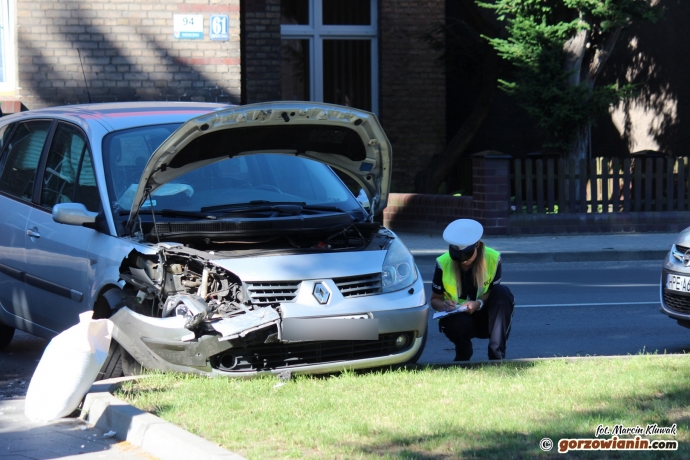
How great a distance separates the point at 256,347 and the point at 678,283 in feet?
11.6

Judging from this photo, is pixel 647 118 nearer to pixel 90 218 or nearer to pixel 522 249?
pixel 522 249

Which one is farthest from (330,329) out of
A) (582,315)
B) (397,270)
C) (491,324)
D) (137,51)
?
(137,51)

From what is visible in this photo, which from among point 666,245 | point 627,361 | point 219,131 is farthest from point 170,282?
point 666,245

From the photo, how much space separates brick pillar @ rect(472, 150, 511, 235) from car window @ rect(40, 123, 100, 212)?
1006cm

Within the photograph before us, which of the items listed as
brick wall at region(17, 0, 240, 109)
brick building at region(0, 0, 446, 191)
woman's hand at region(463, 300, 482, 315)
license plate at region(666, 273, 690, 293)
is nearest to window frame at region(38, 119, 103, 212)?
woman's hand at region(463, 300, 482, 315)

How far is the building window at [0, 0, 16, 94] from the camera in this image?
16547mm

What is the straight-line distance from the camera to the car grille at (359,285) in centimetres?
588

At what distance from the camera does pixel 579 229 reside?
54.9ft

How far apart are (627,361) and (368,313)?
70.8 inches

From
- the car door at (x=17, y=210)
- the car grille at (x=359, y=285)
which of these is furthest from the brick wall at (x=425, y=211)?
the car grille at (x=359, y=285)

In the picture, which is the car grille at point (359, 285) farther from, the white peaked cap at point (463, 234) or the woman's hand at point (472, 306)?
the woman's hand at point (472, 306)

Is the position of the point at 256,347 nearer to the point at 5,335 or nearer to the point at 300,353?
the point at 300,353

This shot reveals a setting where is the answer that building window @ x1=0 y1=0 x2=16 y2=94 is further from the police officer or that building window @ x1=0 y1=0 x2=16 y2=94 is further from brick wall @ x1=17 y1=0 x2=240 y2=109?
the police officer

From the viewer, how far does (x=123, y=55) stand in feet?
54.5
